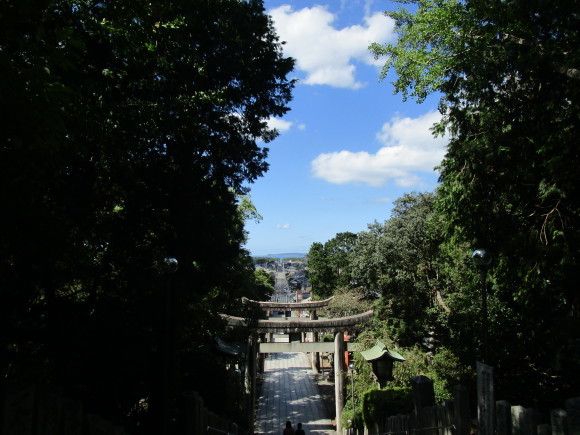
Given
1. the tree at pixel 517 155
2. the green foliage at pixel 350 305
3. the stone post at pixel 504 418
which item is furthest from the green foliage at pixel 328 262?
the stone post at pixel 504 418

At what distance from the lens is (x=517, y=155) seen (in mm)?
8656

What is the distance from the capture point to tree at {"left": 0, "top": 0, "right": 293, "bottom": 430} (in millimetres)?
3434

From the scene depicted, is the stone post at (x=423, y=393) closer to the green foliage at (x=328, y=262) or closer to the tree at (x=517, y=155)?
the tree at (x=517, y=155)

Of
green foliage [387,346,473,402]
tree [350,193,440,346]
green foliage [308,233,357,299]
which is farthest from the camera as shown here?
green foliage [308,233,357,299]

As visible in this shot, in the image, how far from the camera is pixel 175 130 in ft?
27.1

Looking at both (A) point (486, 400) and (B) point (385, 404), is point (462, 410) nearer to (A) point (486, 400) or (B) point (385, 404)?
(A) point (486, 400)

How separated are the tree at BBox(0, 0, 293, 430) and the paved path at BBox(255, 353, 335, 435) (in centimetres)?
754

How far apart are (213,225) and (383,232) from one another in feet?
46.4

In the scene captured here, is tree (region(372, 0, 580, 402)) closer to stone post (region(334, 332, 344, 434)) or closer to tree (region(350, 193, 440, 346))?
stone post (region(334, 332, 344, 434))

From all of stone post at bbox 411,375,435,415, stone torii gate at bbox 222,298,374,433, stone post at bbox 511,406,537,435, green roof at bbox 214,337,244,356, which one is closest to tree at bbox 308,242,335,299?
stone torii gate at bbox 222,298,374,433

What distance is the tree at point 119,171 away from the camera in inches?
135

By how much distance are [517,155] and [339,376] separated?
459 inches

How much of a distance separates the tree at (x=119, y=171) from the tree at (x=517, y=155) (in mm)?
3961

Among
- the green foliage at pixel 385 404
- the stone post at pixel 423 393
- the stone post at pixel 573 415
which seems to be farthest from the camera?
the green foliage at pixel 385 404
